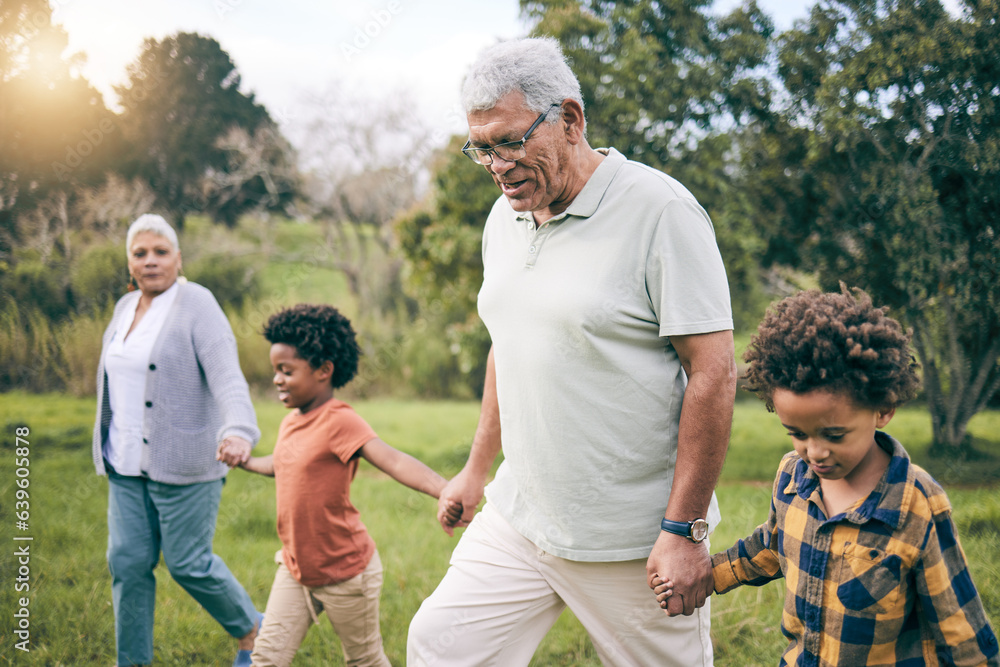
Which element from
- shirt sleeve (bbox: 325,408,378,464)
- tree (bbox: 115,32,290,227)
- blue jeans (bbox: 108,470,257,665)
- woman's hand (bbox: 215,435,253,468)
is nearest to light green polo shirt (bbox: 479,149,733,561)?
shirt sleeve (bbox: 325,408,378,464)

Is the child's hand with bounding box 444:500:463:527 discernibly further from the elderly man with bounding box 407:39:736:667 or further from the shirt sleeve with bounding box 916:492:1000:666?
the shirt sleeve with bounding box 916:492:1000:666

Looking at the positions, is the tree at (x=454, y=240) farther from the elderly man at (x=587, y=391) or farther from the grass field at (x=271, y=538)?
the elderly man at (x=587, y=391)

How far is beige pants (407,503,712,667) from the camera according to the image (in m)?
2.11

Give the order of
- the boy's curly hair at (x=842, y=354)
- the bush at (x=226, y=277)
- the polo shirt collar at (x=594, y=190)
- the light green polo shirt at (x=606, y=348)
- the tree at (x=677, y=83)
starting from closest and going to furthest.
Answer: the boy's curly hair at (x=842, y=354)
the light green polo shirt at (x=606, y=348)
the polo shirt collar at (x=594, y=190)
the tree at (x=677, y=83)
the bush at (x=226, y=277)

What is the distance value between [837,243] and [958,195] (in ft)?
3.61

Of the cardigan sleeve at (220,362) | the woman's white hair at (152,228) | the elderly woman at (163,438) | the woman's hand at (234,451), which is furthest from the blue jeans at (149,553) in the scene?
the woman's white hair at (152,228)

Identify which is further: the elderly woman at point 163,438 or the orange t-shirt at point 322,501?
the elderly woman at point 163,438

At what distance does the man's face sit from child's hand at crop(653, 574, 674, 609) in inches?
42.2

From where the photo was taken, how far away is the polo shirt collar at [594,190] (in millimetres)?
2066

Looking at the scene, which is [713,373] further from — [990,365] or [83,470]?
[83,470]

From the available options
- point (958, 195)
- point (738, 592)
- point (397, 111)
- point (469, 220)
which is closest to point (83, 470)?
point (469, 220)

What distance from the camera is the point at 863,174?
6391mm

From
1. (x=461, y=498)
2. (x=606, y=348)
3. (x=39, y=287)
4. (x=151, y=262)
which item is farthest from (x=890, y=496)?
(x=39, y=287)

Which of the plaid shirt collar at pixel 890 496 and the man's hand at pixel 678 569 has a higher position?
the plaid shirt collar at pixel 890 496
